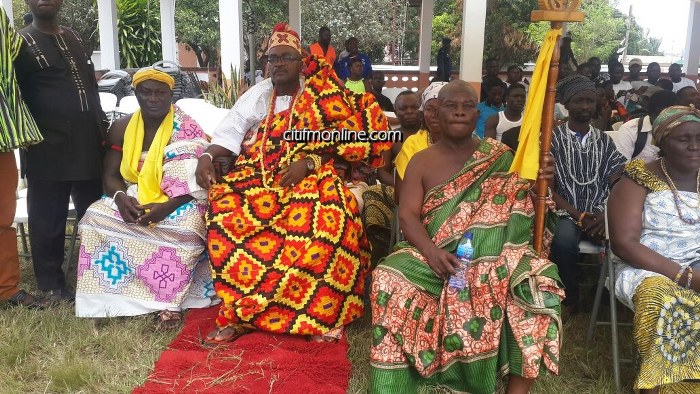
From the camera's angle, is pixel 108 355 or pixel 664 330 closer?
pixel 664 330

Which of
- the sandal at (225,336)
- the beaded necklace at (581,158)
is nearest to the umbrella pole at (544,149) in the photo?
the beaded necklace at (581,158)

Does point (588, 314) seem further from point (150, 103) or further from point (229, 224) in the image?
point (150, 103)

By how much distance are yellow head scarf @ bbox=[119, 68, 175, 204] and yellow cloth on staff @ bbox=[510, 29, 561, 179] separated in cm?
228

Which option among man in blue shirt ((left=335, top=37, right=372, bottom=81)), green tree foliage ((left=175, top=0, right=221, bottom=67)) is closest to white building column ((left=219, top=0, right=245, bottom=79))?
man in blue shirt ((left=335, top=37, right=372, bottom=81))

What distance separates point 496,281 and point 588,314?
159 centimetres

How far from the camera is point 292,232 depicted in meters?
3.85

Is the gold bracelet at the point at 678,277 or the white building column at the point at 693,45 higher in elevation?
the white building column at the point at 693,45

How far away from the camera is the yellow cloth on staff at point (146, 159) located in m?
4.09

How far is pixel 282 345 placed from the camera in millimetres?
3672

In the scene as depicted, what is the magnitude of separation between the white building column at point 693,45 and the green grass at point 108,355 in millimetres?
12664

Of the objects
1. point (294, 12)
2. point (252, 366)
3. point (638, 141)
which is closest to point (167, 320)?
point (252, 366)

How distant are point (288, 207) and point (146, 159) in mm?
1034

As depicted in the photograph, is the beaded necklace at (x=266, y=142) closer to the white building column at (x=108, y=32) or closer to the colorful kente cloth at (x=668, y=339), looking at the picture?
the colorful kente cloth at (x=668, y=339)

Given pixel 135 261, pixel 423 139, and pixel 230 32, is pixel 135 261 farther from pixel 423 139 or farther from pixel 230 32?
pixel 230 32
